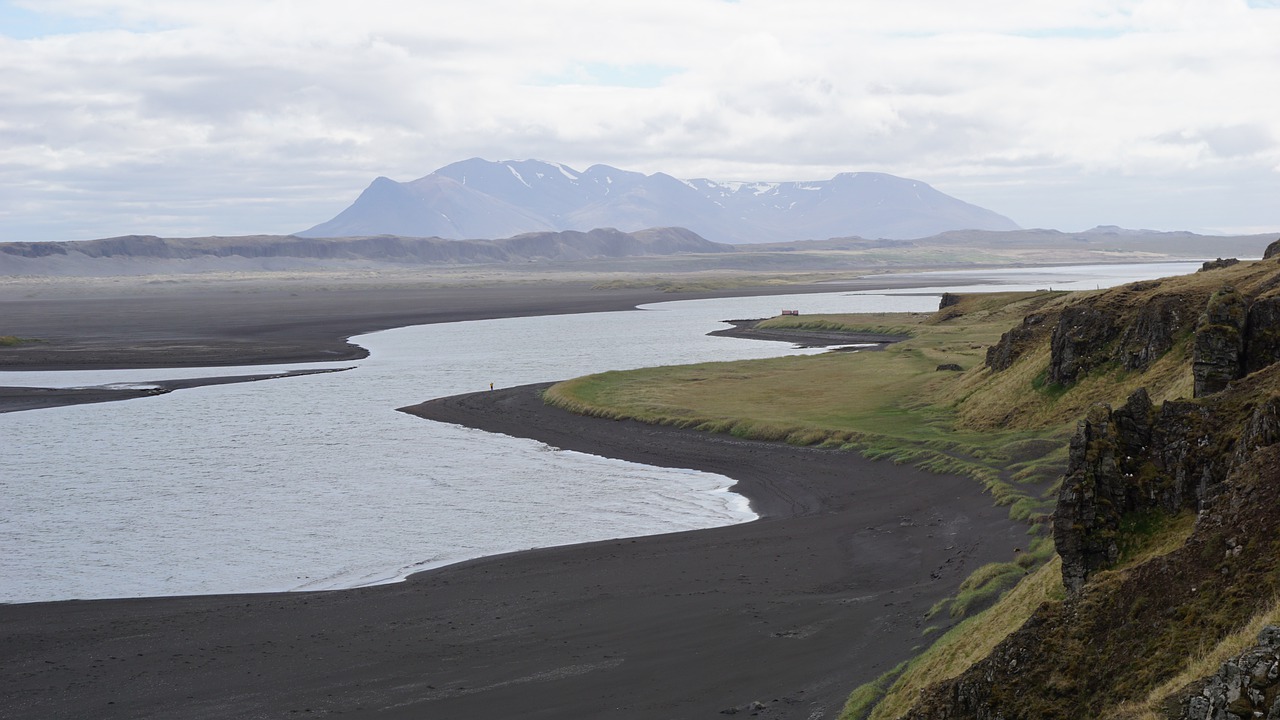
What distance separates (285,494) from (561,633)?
71.1ft

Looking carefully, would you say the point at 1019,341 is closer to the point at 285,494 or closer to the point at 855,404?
the point at 855,404

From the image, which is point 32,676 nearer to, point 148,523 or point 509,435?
point 148,523

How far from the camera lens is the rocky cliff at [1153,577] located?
13180mm

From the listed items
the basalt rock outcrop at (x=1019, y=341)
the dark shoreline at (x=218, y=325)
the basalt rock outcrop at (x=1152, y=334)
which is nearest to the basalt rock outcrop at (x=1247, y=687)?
the basalt rock outcrop at (x=1152, y=334)

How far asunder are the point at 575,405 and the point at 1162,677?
5100cm

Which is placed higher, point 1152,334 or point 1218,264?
point 1218,264

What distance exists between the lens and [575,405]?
6338 centimetres

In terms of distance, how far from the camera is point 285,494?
142 ft

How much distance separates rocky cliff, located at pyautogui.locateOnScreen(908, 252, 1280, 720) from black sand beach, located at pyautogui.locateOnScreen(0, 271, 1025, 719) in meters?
5.43

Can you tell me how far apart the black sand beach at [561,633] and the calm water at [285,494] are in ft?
9.99

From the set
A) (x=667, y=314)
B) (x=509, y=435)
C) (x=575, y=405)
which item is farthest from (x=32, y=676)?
(x=667, y=314)

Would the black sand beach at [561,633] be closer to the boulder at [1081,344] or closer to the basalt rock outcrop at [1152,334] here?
the basalt rock outcrop at [1152,334]

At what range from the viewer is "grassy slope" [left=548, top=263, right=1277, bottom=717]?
19.6 meters

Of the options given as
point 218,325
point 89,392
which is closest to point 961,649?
point 89,392
